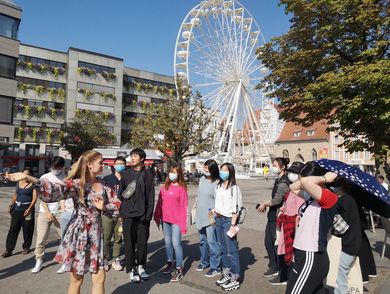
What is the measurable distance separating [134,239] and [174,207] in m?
0.78

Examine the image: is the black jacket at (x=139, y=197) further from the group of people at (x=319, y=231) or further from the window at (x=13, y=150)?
the window at (x=13, y=150)

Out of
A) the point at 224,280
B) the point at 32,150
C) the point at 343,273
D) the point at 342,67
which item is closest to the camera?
the point at 343,273

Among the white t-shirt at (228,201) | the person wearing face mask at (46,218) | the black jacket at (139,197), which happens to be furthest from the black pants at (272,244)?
the person wearing face mask at (46,218)

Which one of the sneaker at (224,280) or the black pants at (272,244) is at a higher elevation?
the black pants at (272,244)

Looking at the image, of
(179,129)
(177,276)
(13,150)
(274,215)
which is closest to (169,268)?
(177,276)

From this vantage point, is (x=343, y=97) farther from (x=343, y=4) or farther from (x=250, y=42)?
(x=250, y=42)

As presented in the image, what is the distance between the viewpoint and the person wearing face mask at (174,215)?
566cm

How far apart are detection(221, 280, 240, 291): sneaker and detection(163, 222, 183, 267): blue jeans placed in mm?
814

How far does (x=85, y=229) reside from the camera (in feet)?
12.1

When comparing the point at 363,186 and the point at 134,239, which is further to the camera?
the point at 134,239

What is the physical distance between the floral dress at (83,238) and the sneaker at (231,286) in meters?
2.01

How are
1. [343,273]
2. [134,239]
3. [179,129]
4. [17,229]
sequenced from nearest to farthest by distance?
[343,273]
[134,239]
[17,229]
[179,129]

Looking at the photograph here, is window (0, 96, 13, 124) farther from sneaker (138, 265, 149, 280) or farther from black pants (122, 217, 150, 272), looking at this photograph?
sneaker (138, 265, 149, 280)

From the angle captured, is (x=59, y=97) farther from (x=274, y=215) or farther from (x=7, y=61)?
(x=274, y=215)
